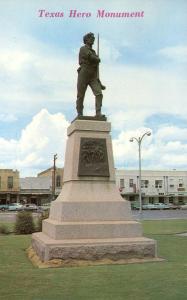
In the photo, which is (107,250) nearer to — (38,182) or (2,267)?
(2,267)

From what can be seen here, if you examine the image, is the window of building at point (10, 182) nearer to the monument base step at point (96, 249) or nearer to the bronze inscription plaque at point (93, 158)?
the bronze inscription plaque at point (93, 158)

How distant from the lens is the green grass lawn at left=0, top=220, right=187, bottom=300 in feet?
24.3

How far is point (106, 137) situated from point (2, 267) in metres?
4.70

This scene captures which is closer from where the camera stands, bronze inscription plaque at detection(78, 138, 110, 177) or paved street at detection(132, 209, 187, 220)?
bronze inscription plaque at detection(78, 138, 110, 177)

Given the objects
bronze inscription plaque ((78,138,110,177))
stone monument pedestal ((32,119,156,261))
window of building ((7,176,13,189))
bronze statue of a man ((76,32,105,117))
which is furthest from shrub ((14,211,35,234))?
window of building ((7,176,13,189))

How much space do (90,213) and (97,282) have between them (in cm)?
396

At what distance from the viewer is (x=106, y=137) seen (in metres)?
13.4

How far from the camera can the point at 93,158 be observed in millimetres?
13070

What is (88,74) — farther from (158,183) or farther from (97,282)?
(158,183)

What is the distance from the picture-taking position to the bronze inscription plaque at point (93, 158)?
1291 cm

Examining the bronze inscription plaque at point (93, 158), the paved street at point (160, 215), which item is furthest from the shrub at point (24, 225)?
the paved street at point (160, 215)

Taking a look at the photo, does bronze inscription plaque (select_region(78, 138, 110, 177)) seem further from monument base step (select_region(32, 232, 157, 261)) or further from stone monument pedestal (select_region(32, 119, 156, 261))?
monument base step (select_region(32, 232, 157, 261))

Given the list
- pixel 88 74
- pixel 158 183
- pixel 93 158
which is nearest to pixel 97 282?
pixel 93 158

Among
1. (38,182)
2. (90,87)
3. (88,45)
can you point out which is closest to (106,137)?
(90,87)
